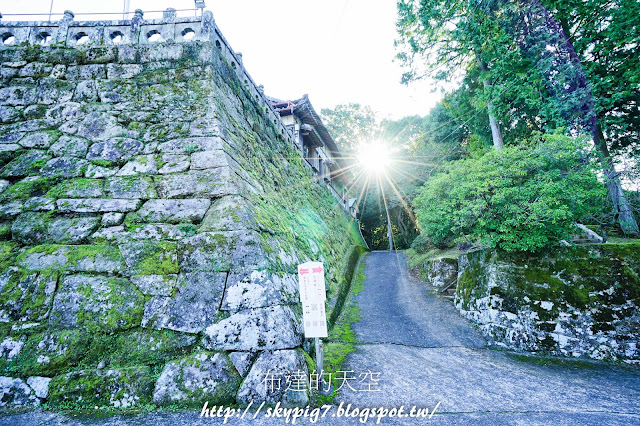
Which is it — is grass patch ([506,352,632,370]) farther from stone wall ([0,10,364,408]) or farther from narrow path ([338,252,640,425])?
stone wall ([0,10,364,408])

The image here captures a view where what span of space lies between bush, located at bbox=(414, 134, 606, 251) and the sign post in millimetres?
4458

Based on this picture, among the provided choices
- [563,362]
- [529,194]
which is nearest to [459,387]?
[563,362]

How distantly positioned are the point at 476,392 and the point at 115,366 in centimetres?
484

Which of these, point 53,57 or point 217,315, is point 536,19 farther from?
point 53,57

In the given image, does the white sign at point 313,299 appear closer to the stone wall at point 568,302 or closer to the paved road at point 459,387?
the paved road at point 459,387

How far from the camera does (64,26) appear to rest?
618cm

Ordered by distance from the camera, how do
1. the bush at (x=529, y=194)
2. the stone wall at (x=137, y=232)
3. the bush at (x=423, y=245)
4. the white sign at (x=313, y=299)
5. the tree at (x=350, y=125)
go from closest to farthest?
1. the stone wall at (x=137, y=232)
2. the white sign at (x=313, y=299)
3. the bush at (x=529, y=194)
4. the bush at (x=423, y=245)
5. the tree at (x=350, y=125)

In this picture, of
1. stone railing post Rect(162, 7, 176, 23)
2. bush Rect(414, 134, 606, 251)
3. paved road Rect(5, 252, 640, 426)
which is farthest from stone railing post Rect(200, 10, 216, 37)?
paved road Rect(5, 252, 640, 426)

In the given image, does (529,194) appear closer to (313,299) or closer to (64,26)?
(313,299)

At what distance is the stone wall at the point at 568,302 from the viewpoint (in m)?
5.14

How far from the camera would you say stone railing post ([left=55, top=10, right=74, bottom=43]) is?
20.1 ft

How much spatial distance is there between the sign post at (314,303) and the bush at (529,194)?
4.46m

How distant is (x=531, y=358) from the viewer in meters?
5.31

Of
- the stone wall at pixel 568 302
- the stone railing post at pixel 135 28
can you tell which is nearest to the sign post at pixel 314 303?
the stone wall at pixel 568 302
